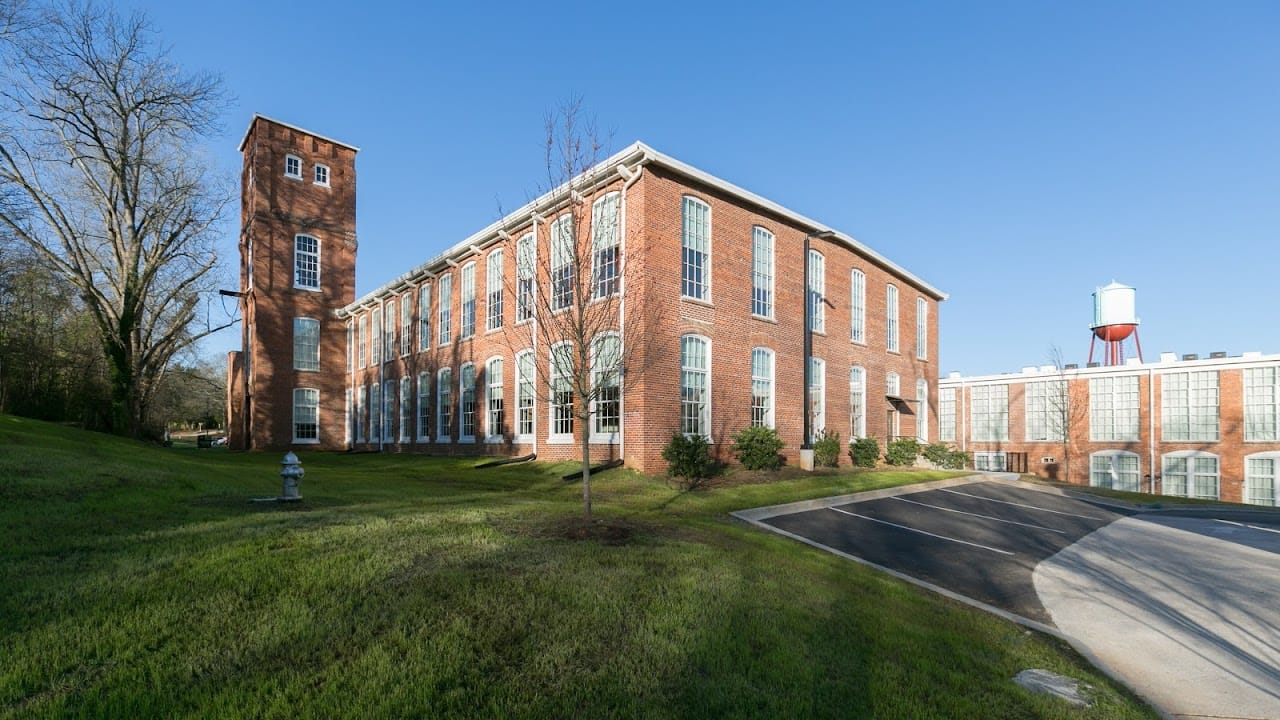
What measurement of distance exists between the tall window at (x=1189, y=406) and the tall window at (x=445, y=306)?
40217mm

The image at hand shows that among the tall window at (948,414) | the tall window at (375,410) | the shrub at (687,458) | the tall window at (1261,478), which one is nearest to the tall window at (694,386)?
the shrub at (687,458)

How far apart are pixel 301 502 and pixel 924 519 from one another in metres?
11.5

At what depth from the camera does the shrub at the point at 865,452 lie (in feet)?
80.3

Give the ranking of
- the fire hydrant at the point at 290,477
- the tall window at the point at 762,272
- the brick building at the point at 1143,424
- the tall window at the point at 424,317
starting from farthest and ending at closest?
the brick building at the point at 1143,424 → the tall window at the point at 424,317 → the tall window at the point at 762,272 → the fire hydrant at the point at 290,477

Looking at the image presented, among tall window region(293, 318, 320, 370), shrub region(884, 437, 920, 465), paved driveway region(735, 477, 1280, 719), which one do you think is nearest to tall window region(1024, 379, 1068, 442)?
shrub region(884, 437, 920, 465)

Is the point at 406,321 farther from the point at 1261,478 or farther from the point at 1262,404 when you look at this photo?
the point at 1261,478

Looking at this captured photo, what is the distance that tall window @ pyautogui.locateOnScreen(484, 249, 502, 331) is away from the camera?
23781mm

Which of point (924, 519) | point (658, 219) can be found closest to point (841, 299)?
point (658, 219)

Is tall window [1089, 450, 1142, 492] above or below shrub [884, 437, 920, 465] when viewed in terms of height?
below

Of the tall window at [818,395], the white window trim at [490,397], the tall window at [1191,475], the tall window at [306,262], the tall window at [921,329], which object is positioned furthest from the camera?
the tall window at [1191,475]

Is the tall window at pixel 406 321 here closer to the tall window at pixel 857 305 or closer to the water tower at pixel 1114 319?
the tall window at pixel 857 305

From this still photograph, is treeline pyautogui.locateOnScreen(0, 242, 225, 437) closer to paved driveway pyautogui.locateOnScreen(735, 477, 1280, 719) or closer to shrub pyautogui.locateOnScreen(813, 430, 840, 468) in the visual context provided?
shrub pyautogui.locateOnScreen(813, 430, 840, 468)

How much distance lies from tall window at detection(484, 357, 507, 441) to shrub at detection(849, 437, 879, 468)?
13.5 metres

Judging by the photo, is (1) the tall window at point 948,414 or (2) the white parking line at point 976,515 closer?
(2) the white parking line at point 976,515
